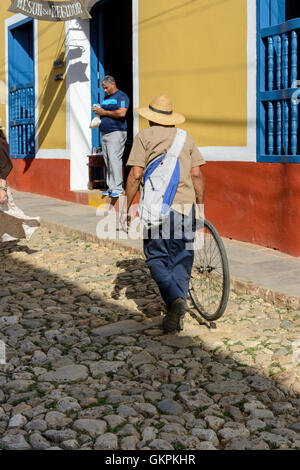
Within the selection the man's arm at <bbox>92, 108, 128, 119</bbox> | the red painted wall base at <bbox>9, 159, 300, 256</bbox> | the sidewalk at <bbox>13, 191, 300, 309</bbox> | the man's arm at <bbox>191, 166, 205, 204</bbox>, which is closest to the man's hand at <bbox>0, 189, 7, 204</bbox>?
the sidewalk at <bbox>13, 191, 300, 309</bbox>

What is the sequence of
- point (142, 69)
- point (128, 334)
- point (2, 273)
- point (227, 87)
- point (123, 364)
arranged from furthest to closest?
point (142, 69) → point (227, 87) → point (2, 273) → point (128, 334) → point (123, 364)

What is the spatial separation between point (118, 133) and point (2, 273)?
306 cm

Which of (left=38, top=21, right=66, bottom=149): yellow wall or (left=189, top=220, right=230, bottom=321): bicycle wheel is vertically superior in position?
(left=38, top=21, right=66, bottom=149): yellow wall

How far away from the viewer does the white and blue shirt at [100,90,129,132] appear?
8.78m

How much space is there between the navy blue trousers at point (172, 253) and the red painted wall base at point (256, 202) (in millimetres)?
2182

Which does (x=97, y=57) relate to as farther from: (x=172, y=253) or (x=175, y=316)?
(x=175, y=316)

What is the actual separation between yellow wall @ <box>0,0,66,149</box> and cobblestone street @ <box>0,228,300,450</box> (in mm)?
5720

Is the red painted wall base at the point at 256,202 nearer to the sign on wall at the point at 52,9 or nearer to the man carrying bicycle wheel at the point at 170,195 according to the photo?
the man carrying bicycle wheel at the point at 170,195

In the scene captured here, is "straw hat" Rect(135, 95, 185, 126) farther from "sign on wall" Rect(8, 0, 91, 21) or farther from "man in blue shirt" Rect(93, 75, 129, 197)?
"sign on wall" Rect(8, 0, 91, 21)

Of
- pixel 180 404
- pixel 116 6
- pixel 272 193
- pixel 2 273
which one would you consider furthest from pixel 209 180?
pixel 116 6

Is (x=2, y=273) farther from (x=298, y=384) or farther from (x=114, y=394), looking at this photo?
(x=298, y=384)

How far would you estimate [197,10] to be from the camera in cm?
757

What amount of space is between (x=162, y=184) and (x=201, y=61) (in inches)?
144

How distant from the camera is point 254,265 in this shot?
6.10 metres
